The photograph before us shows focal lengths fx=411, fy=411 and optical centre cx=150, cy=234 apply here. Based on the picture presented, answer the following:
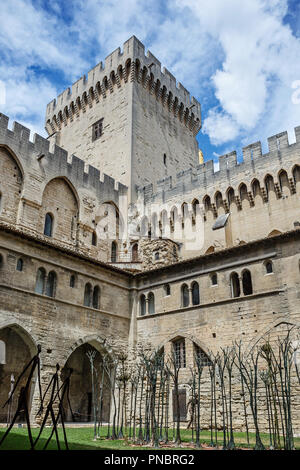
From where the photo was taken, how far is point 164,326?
2117 cm

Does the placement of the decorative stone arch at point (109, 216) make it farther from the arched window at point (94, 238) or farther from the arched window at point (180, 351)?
the arched window at point (180, 351)

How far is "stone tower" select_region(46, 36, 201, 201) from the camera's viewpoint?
32.3 metres

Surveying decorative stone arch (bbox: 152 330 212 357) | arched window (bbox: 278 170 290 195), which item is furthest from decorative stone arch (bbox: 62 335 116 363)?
arched window (bbox: 278 170 290 195)

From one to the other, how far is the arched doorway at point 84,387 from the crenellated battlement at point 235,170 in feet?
39.1

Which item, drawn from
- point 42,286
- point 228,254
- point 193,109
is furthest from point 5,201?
point 193,109

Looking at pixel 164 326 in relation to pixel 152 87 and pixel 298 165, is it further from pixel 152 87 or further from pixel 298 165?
pixel 152 87

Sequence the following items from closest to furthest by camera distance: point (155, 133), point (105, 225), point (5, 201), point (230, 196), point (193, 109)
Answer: point (5, 201) → point (230, 196) → point (105, 225) → point (155, 133) → point (193, 109)

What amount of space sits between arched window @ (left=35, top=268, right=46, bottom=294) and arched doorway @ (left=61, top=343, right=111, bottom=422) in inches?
177

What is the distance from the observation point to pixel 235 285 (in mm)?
19578

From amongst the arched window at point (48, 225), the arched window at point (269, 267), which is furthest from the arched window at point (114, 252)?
the arched window at point (269, 267)

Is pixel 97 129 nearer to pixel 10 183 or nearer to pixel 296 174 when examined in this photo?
pixel 10 183

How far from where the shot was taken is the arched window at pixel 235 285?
19.3m

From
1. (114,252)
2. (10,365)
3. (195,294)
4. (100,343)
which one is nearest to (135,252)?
(114,252)
